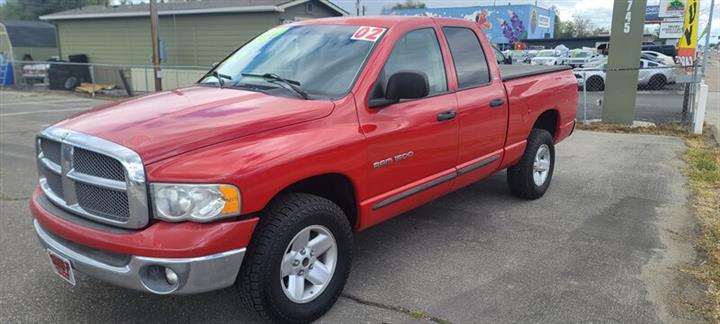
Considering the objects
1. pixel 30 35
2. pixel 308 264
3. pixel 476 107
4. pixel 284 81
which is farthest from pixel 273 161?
pixel 30 35

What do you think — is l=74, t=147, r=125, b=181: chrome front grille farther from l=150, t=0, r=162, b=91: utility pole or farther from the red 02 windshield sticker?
l=150, t=0, r=162, b=91: utility pole

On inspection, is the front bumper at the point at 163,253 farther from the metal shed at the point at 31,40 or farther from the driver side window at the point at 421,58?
the metal shed at the point at 31,40

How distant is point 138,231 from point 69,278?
66 cm

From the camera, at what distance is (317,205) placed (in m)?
3.12

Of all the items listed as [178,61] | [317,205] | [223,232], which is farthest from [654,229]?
[178,61]

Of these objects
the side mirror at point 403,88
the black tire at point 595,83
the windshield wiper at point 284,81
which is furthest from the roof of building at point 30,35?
the side mirror at point 403,88

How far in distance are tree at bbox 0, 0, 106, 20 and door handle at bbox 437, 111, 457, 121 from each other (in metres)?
64.4

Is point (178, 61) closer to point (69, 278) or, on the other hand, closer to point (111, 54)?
point (111, 54)

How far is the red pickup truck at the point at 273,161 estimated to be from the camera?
2.67 meters

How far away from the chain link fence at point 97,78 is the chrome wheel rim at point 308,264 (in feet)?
58.4

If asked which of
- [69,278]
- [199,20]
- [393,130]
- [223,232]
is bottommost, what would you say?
[69,278]

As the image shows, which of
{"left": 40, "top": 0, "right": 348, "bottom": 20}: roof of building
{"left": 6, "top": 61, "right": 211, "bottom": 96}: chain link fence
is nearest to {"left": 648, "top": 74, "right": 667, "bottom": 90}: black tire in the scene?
{"left": 40, "top": 0, "right": 348, "bottom": 20}: roof of building

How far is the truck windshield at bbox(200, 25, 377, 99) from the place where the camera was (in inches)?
143

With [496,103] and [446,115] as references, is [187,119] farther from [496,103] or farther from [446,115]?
[496,103]
